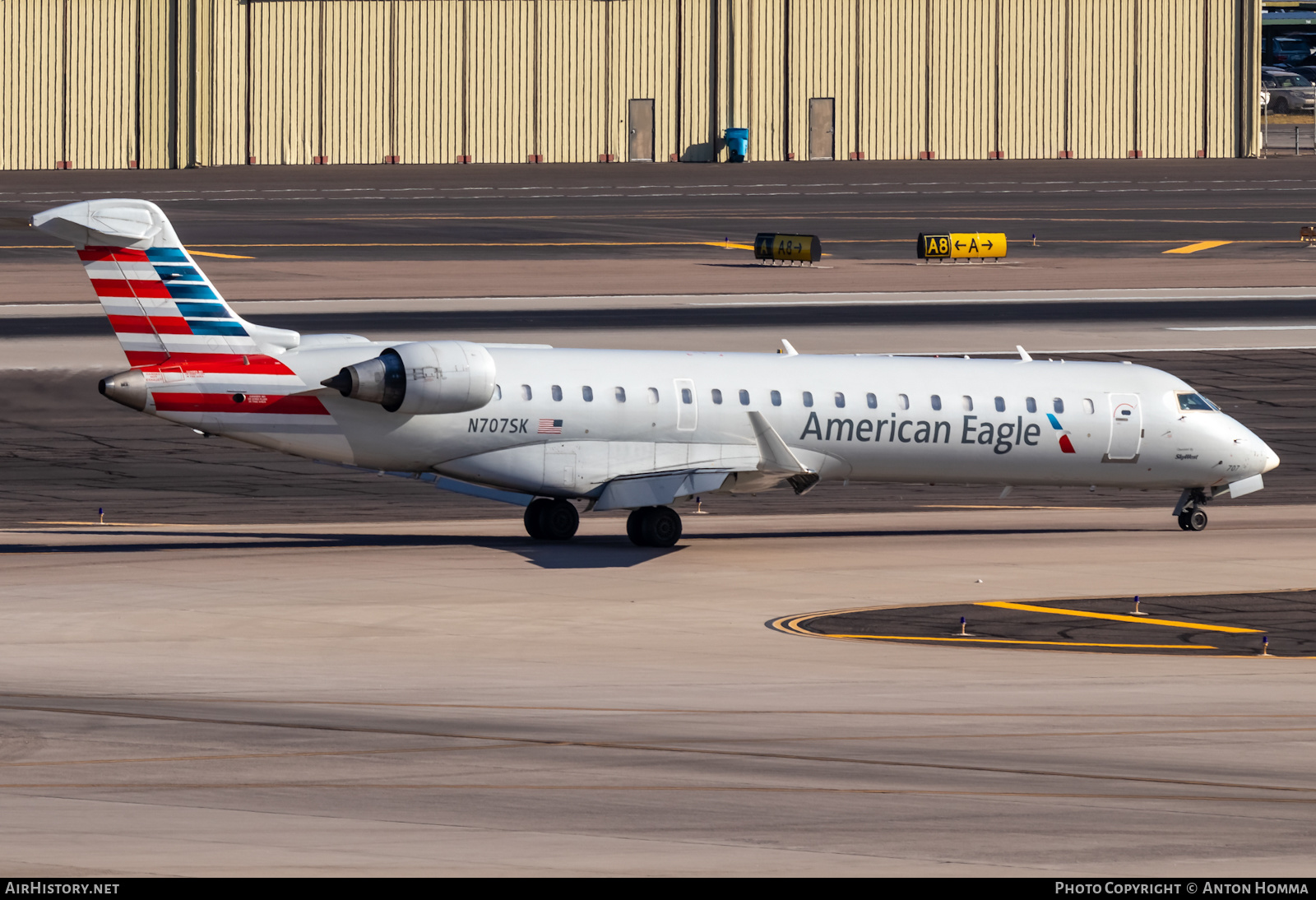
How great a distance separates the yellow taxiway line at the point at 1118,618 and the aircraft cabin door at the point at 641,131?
90.3 metres

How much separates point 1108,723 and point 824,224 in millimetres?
74191

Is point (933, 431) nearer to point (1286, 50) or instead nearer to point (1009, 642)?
point (1009, 642)

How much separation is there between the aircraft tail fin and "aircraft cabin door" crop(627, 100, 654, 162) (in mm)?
86199

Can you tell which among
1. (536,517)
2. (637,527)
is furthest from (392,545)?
(637,527)

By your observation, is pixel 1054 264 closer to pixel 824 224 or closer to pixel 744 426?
pixel 824 224

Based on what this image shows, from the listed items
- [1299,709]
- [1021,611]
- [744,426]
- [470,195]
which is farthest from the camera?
[470,195]

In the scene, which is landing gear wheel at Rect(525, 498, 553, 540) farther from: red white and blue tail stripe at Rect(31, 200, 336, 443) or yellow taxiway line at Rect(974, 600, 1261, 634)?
yellow taxiway line at Rect(974, 600, 1261, 634)

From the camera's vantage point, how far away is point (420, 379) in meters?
36.5

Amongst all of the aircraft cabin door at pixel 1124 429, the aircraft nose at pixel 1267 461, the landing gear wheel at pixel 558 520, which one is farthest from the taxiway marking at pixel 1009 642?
the aircraft nose at pixel 1267 461

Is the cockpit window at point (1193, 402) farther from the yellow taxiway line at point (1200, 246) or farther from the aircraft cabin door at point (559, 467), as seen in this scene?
the yellow taxiway line at point (1200, 246)

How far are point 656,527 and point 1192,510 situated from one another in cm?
1129

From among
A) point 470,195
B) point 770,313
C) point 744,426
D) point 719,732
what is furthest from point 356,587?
point 470,195

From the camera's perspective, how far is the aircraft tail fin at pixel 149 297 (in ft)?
118

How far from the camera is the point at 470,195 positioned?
105375 millimetres
